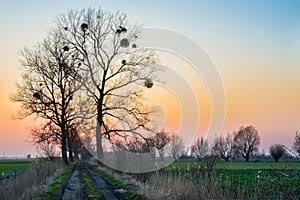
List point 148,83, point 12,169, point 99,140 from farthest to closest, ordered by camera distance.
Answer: point 12,169, point 99,140, point 148,83

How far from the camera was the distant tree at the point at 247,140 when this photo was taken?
109 m

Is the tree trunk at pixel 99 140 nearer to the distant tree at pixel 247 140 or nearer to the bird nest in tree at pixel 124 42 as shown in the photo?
the bird nest in tree at pixel 124 42

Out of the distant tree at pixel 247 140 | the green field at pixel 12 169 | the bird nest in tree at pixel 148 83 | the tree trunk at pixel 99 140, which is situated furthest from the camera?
the distant tree at pixel 247 140

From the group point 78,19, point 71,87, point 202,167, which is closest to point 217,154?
point 202,167

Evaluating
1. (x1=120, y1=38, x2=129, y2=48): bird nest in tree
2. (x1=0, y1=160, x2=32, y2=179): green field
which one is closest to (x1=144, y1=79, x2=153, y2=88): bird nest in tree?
(x1=120, y1=38, x2=129, y2=48): bird nest in tree

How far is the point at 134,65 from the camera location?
37.8 metres

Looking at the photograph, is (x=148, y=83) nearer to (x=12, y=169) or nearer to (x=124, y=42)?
(x=124, y=42)

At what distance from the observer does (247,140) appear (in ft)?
374

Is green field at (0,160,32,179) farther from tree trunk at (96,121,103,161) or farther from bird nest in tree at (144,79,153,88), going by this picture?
bird nest in tree at (144,79,153,88)

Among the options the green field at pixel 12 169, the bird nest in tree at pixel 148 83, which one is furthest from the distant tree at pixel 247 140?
the bird nest in tree at pixel 148 83

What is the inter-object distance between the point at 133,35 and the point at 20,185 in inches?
1016

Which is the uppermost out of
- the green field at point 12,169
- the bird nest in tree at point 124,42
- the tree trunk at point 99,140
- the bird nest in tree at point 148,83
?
the bird nest in tree at point 124,42

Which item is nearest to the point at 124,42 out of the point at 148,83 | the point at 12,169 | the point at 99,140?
the point at 148,83

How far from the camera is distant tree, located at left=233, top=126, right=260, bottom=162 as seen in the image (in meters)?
109
